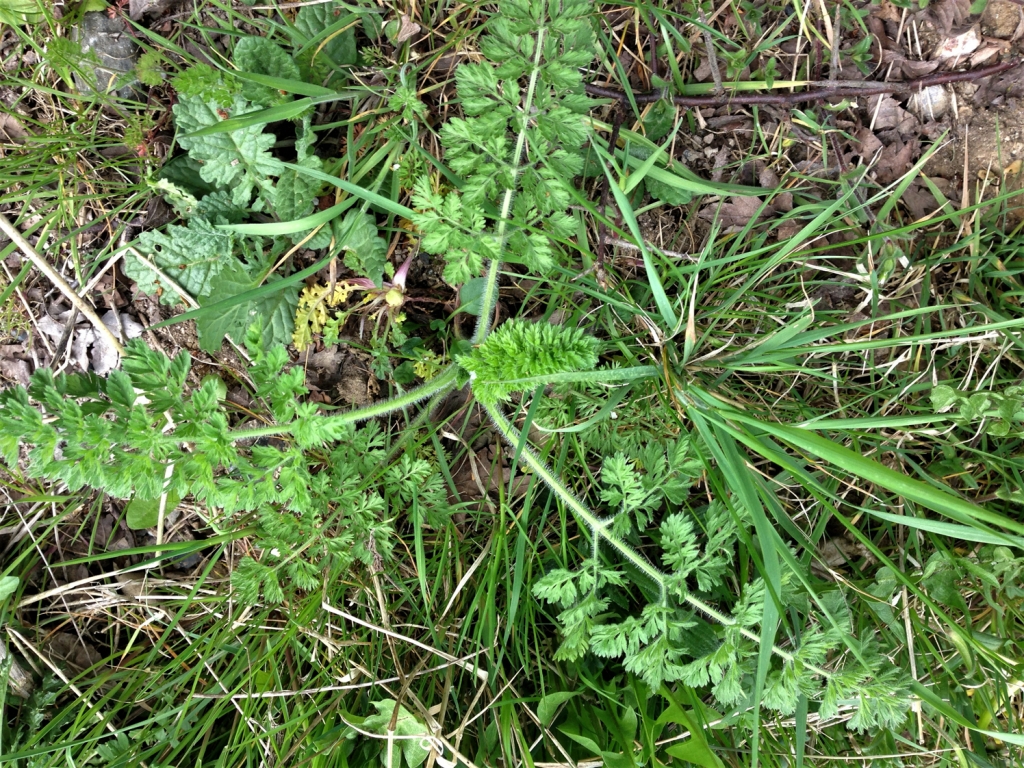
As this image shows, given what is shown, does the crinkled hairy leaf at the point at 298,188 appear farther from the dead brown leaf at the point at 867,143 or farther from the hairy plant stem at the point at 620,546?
the dead brown leaf at the point at 867,143

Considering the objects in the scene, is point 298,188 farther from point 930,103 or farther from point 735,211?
point 930,103

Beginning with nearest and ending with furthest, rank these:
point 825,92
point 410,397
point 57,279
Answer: point 410,397 → point 825,92 → point 57,279

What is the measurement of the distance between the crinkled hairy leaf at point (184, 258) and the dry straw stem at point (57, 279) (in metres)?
0.28

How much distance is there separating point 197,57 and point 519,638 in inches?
124

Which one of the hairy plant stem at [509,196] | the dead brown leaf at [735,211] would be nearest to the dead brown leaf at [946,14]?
the dead brown leaf at [735,211]

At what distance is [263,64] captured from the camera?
309 centimetres

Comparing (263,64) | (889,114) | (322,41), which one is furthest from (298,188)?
(889,114)

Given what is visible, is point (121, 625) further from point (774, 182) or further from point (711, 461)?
point (774, 182)

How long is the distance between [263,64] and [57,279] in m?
1.45

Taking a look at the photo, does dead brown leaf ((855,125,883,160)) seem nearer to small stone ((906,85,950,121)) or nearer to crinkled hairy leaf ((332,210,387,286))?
small stone ((906,85,950,121))

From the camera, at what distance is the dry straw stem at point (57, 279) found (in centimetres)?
332

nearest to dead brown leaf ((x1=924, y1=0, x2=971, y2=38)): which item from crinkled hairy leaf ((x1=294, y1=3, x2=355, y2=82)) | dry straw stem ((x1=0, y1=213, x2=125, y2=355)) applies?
crinkled hairy leaf ((x1=294, y1=3, x2=355, y2=82))

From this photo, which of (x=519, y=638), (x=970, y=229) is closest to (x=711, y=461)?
(x=519, y=638)

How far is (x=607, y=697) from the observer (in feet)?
9.87
